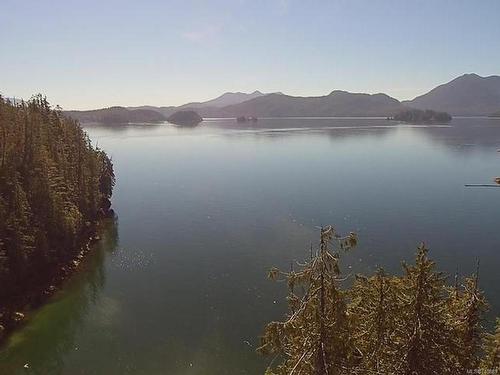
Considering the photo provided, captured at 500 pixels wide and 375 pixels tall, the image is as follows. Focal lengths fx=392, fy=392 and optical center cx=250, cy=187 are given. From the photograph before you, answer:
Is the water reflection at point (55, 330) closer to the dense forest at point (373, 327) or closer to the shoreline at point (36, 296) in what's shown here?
the shoreline at point (36, 296)

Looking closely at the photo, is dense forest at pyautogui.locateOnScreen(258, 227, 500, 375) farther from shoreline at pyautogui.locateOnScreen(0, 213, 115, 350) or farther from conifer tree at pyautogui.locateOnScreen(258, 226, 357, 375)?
shoreline at pyautogui.locateOnScreen(0, 213, 115, 350)

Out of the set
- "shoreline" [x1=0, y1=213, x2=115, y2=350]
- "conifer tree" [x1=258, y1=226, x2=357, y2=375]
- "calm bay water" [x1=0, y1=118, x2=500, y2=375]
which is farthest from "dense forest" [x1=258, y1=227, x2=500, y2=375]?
"shoreline" [x1=0, y1=213, x2=115, y2=350]

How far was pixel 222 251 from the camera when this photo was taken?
6141 cm

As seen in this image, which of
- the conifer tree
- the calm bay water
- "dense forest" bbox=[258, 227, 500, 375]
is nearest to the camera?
the conifer tree

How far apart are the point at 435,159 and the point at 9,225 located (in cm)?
13757

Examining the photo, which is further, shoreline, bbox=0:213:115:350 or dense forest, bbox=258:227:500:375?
shoreline, bbox=0:213:115:350

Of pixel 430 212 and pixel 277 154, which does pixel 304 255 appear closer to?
pixel 430 212

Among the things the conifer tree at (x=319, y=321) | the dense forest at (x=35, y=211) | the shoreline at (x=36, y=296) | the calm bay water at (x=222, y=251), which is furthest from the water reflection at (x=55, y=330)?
the conifer tree at (x=319, y=321)

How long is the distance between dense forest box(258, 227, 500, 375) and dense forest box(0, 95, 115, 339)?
3739cm

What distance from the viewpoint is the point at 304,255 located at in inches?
2320

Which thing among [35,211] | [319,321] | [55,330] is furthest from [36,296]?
[319,321]

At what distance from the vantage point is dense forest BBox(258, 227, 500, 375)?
13.8 meters

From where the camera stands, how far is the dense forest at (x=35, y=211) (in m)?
44.5

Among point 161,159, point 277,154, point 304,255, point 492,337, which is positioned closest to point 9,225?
point 304,255
